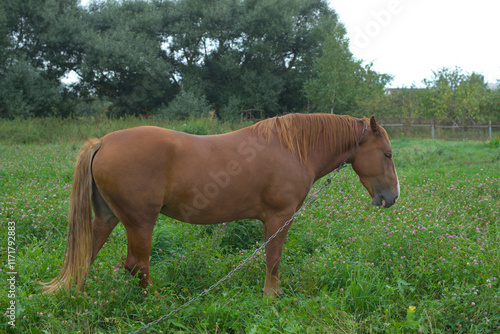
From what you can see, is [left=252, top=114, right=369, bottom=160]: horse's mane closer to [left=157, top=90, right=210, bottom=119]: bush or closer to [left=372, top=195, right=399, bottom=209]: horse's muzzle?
[left=372, top=195, right=399, bottom=209]: horse's muzzle

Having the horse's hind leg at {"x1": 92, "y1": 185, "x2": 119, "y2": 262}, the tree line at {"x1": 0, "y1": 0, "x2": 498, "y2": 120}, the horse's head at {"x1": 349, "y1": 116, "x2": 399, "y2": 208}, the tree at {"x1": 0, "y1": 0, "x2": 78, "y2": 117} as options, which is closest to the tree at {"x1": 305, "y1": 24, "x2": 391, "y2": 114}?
the tree line at {"x1": 0, "y1": 0, "x2": 498, "y2": 120}

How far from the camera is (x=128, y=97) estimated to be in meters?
23.0

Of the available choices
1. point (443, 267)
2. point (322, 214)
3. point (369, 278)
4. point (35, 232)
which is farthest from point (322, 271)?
point (35, 232)

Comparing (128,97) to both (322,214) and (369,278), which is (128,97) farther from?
(369,278)

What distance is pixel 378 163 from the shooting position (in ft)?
11.8

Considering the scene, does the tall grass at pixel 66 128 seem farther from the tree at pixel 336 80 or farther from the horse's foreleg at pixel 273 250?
the horse's foreleg at pixel 273 250

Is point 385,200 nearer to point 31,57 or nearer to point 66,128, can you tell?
point 66,128

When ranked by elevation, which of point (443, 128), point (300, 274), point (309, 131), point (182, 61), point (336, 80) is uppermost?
point (182, 61)

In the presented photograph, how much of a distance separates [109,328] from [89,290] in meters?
0.46

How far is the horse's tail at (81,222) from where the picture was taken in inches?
117

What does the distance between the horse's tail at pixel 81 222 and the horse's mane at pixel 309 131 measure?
158 centimetres

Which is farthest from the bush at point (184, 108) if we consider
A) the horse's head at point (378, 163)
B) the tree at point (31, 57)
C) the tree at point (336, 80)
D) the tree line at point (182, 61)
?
the horse's head at point (378, 163)

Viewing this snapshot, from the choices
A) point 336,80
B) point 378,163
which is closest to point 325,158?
point 378,163

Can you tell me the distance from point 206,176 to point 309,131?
1.19m
